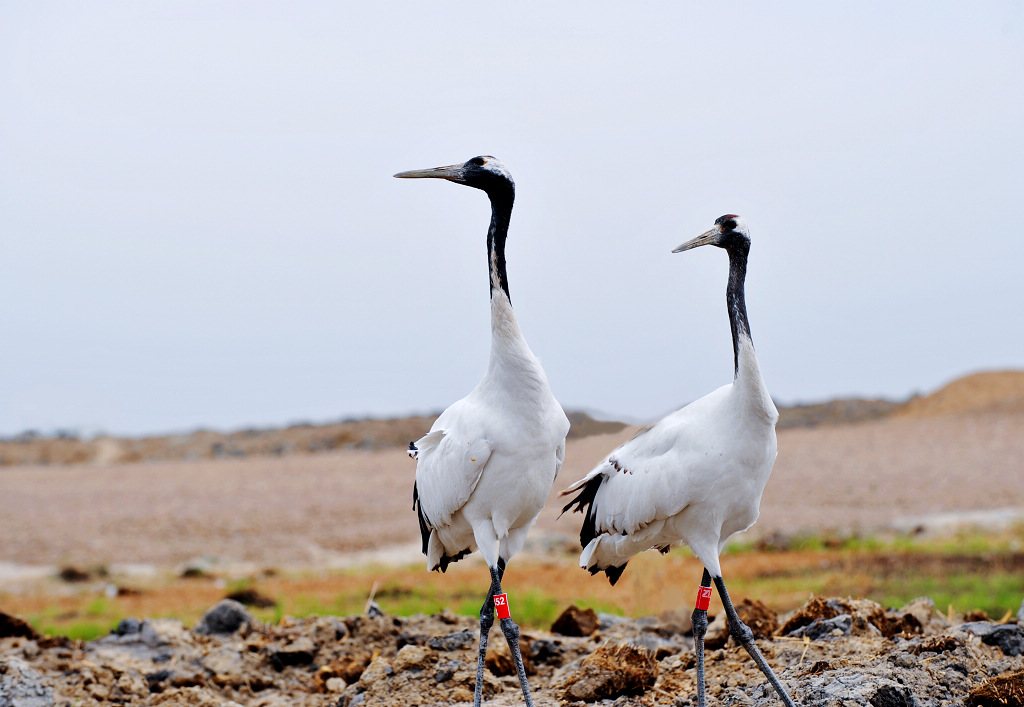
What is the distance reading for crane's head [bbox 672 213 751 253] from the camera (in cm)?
654

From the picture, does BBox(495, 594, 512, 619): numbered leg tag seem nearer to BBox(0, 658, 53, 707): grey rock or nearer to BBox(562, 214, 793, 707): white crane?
BBox(562, 214, 793, 707): white crane

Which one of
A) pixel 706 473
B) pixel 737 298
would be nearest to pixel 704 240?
pixel 737 298

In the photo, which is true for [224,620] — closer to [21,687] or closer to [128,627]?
[128,627]

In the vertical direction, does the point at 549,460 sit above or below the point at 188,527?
above

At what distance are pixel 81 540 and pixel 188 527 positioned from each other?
8.09 feet

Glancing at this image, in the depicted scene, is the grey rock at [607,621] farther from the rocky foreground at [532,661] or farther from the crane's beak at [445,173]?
the crane's beak at [445,173]

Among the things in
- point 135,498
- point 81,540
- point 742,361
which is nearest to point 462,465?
point 742,361

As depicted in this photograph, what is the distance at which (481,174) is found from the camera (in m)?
6.42

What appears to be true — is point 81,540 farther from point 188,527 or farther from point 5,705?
point 5,705

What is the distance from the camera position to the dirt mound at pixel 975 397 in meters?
41.8

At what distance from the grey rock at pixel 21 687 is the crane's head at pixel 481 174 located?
205 inches

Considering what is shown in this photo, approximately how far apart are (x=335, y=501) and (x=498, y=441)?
21.3 meters

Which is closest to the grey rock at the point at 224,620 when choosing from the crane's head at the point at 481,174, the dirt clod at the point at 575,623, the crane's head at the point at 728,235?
the dirt clod at the point at 575,623

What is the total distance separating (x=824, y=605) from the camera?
318 inches
